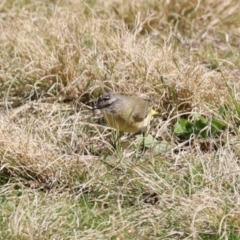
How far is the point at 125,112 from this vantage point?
6.10 meters

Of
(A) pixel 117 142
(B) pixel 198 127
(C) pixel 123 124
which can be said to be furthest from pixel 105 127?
(B) pixel 198 127

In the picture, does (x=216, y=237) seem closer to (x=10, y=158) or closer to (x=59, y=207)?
(x=59, y=207)

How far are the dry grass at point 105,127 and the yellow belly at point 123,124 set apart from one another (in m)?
0.08

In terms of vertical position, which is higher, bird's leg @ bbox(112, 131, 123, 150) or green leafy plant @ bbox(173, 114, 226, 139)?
green leafy plant @ bbox(173, 114, 226, 139)

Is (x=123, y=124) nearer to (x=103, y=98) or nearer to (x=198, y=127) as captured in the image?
(x=103, y=98)

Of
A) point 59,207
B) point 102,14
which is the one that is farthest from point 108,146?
point 102,14

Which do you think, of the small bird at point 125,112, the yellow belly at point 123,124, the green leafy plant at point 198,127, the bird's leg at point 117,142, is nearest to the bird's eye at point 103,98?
the small bird at point 125,112

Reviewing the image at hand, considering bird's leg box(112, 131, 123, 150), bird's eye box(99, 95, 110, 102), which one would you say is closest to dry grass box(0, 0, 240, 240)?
bird's leg box(112, 131, 123, 150)

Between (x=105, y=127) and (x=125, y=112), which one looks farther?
(x=105, y=127)

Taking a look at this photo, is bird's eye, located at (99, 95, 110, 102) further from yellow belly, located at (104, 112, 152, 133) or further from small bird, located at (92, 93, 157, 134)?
yellow belly, located at (104, 112, 152, 133)

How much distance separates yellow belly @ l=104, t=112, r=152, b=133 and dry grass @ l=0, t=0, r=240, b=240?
76 mm

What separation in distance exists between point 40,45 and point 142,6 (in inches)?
56.3

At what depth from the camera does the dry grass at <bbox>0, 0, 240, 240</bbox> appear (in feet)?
16.0

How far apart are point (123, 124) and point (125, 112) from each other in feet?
0.28
